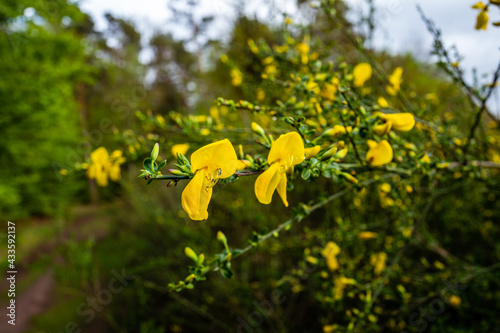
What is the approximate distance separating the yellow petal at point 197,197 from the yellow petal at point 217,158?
2 cm

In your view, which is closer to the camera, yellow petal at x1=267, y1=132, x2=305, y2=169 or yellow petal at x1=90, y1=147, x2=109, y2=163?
yellow petal at x1=267, y1=132, x2=305, y2=169

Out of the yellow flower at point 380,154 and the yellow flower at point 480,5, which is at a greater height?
the yellow flower at point 480,5

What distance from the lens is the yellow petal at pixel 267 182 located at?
55 cm

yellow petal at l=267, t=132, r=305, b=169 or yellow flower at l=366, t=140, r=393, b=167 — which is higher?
yellow flower at l=366, t=140, r=393, b=167

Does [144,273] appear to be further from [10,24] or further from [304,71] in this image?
[10,24]

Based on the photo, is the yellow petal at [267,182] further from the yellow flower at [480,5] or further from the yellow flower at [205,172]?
the yellow flower at [480,5]

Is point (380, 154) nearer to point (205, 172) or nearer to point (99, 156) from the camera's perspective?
point (205, 172)

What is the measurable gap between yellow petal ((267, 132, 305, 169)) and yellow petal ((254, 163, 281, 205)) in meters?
0.02

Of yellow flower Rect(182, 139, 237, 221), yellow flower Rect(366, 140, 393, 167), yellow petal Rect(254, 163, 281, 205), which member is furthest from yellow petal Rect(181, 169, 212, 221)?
yellow flower Rect(366, 140, 393, 167)

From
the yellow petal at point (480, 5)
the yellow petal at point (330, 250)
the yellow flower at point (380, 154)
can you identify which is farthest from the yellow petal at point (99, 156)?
the yellow petal at point (480, 5)

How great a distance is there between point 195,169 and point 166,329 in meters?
3.48

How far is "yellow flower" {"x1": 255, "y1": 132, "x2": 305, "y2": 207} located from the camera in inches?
21.8

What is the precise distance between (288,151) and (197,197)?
205mm

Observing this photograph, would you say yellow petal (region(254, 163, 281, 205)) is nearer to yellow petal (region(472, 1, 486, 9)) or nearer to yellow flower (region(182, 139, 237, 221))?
yellow flower (region(182, 139, 237, 221))
